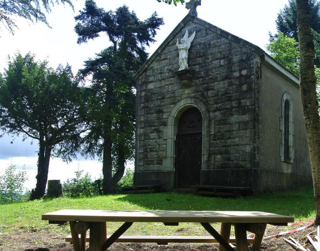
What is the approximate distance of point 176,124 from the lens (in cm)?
1440

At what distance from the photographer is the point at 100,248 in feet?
14.0

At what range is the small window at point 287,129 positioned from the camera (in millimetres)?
14312

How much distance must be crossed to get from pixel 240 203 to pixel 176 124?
4.74m

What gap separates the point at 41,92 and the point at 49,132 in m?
2.08

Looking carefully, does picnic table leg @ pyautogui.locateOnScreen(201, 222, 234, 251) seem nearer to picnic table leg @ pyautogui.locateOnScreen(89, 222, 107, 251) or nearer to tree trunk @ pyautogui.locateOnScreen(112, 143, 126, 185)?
picnic table leg @ pyautogui.locateOnScreen(89, 222, 107, 251)

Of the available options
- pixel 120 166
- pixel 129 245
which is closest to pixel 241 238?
pixel 129 245

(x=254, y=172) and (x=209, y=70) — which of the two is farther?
(x=209, y=70)

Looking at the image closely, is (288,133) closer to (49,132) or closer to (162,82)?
(162,82)

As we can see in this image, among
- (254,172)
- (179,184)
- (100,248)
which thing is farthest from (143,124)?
(100,248)

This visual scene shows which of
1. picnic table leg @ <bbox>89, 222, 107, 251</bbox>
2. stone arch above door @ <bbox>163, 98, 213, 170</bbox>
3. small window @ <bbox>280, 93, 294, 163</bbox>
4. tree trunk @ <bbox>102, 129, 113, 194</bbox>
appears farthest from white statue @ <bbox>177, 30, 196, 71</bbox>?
picnic table leg @ <bbox>89, 222, 107, 251</bbox>

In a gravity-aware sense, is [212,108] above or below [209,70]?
below

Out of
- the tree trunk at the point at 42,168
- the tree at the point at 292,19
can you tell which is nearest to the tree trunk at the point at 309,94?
the tree trunk at the point at 42,168

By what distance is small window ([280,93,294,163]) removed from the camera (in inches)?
563

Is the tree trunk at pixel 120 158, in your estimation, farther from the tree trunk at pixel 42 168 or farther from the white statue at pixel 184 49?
the white statue at pixel 184 49
